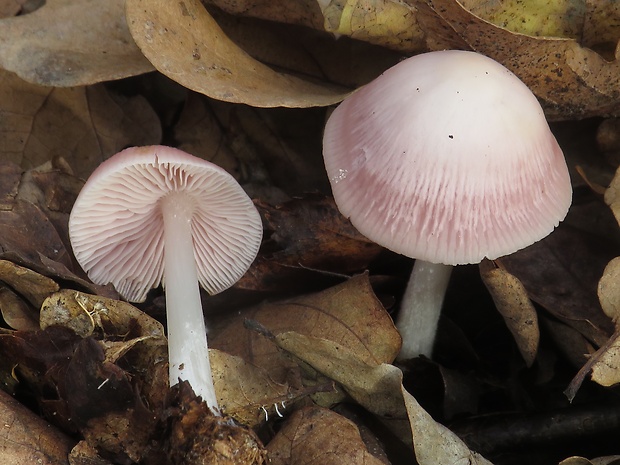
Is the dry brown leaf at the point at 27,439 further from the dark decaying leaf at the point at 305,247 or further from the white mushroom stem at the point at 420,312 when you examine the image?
the white mushroom stem at the point at 420,312

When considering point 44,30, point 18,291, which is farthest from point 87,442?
point 44,30

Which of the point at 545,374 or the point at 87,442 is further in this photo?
the point at 545,374

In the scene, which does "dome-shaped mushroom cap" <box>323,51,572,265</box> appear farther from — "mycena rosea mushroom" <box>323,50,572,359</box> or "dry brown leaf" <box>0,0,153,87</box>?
"dry brown leaf" <box>0,0,153,87</box>

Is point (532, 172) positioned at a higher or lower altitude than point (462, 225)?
higher

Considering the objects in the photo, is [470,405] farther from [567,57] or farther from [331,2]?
[331,2]

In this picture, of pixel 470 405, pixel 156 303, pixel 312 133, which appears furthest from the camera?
pixel 312 133

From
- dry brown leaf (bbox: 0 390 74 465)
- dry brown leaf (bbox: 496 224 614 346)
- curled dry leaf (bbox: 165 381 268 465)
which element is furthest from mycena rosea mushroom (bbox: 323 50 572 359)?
dry brown leaf (bbox: 0 390 74 465)

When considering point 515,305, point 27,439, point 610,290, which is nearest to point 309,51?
point 515,305
